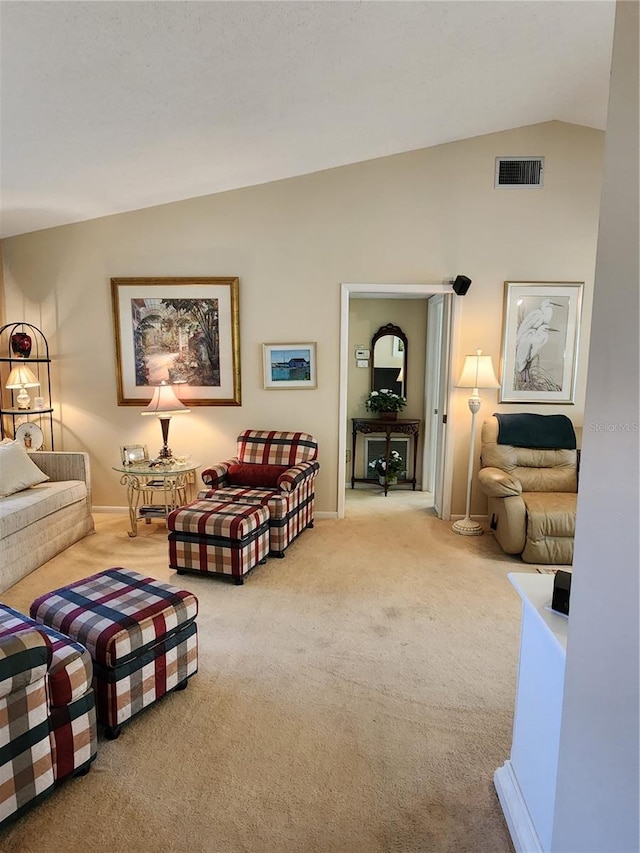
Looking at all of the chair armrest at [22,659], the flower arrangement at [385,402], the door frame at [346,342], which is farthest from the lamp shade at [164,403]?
the chair armrest at [22,659]

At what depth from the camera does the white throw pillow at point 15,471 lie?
11.7 feet

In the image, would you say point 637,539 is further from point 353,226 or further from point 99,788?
point 353,226

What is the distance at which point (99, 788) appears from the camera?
169 centimetres

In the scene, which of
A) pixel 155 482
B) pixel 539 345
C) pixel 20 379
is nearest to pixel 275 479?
pixel 155 482

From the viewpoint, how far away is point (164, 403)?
13.4 ft

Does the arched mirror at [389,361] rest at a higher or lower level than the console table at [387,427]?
higher

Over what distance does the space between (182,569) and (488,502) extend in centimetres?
260

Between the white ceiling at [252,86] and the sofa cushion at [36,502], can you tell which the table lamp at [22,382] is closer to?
the sofa cushion at [36,502]

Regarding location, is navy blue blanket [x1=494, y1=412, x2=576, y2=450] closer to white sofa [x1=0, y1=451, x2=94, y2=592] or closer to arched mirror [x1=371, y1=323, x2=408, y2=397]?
arched mirror [x1=371, y1=323, x2=408, y2=397]

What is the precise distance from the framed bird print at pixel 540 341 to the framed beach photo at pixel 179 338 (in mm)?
2381

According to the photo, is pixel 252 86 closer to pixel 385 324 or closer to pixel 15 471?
pixel 15 471

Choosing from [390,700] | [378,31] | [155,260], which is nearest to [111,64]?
[378,31]

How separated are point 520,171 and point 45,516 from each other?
459 centimetres

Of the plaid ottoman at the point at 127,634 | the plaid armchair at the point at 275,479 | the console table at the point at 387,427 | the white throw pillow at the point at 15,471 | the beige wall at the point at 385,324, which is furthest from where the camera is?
the beige wall at the point at 385,324
